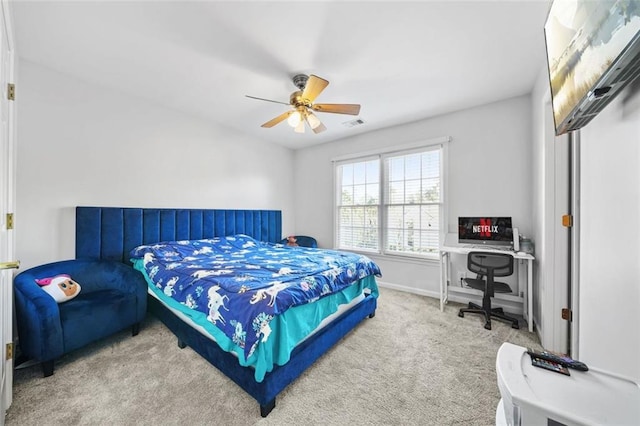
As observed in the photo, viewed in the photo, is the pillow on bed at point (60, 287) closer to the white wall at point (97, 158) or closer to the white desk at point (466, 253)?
the white wall at point (97, 158)

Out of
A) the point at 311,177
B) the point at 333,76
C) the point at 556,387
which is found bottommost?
the point at 556,387

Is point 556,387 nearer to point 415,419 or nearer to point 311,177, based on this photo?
point 415,419

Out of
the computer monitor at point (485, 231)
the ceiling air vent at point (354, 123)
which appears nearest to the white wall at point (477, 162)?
the computer monitor at point (485, 231)

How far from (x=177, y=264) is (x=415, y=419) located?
2432mm

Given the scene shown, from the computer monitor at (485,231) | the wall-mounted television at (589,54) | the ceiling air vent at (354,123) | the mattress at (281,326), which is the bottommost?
the mattress at (281,326)

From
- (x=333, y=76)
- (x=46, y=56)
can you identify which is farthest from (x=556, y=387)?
(x=46, y=56)

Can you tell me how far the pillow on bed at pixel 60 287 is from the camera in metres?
2.06

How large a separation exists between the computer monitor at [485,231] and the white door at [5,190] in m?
4.11

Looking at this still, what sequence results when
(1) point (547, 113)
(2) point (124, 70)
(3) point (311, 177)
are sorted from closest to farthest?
(1) point (547, 113) < (2) point (124, 70) < (3) point (311, 177)

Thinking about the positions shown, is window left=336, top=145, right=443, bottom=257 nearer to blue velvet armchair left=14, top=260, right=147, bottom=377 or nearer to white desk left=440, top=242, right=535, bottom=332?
white desk left=440, top=242, right=535, bottom=332

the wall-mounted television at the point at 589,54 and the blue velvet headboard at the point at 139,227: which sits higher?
the wall-mounted television at the point at 589,54

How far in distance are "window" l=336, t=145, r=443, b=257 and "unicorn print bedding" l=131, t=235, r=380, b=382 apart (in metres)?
1.40

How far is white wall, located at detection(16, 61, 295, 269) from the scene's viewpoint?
2373mm

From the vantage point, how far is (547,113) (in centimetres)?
227
